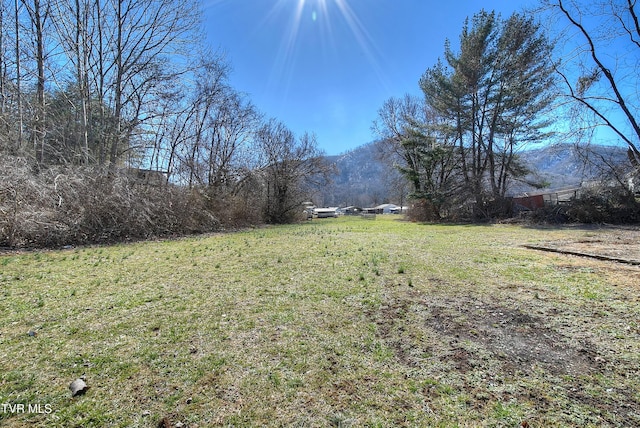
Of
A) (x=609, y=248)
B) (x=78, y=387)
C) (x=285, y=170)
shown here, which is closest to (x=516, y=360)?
(x=78, y=387)

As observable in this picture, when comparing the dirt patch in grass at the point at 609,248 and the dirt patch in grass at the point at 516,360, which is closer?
the dirt patch in grass at the point at 516,360

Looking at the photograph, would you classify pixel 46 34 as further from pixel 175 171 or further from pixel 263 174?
pixel 263 174

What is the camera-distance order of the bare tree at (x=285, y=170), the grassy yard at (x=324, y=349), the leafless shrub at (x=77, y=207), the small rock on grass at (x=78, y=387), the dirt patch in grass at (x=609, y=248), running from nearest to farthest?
1. the grassy yard at (x=324, y=349)
2. the small rock on grass at (x=78, y=387)
3. the dirt patch in grass at (x=609, y=248)
4. the leafless shrub at (x=77, y=207)
5. the bare tree at (x=285, y=170)

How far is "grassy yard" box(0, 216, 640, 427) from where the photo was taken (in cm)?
156

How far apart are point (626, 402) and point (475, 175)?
57.8ft

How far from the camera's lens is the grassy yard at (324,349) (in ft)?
5.13

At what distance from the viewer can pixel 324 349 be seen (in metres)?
2.24

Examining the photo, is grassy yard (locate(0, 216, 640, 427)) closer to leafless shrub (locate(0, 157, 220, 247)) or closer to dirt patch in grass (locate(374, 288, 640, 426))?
dirt patch in grass (locate(374, 288, 640, 426))

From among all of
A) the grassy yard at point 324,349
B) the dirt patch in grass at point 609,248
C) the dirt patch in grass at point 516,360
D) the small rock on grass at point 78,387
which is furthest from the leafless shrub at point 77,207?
the dirt patch in grass at point 609,248

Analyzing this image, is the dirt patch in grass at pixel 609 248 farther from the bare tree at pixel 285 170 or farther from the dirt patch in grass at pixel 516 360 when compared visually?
the bare tree at pixel 285 170

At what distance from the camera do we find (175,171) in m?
14.2

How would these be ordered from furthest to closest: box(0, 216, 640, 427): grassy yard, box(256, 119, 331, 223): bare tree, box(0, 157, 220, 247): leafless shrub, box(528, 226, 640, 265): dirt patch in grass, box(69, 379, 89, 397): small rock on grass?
Result: 1. box(256, 119, 331, 223): bare tree
2. box(0, 157, 220, 247): leafless shrub
3. box(528, 226, 640, 265): dirt patch in grass
4. box(69, 379, 89, 397): small rock on grass
5. box(0, 216, 640, 427): grassy yard

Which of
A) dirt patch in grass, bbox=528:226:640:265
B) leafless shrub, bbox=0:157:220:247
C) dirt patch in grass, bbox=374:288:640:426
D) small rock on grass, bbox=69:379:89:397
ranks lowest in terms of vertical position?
dirt patch in grass, bbox=374:288:640:426

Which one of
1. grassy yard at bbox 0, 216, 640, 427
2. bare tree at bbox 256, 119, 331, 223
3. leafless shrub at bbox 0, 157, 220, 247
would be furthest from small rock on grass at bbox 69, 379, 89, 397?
bare tree at bbox 256, 119, 331, 223
